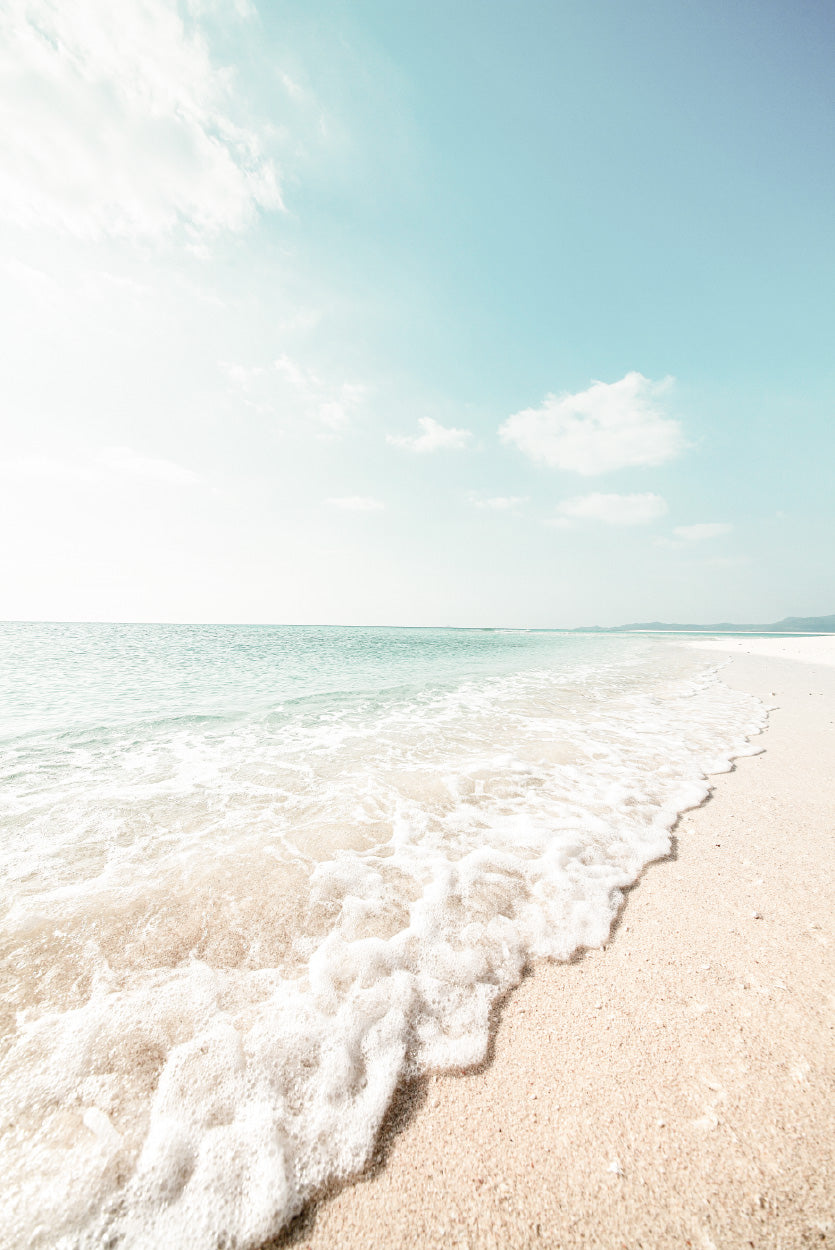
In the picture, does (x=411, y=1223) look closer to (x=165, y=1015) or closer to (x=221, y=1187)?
(x=221, y=1187)

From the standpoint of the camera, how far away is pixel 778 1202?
5.97ft

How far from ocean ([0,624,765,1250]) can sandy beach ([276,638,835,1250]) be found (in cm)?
21

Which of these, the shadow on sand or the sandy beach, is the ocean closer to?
the shadow on sand

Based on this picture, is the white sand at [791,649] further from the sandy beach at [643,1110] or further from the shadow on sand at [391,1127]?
the shadow on sand at [391,1127]

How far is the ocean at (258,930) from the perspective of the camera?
6.46 feet

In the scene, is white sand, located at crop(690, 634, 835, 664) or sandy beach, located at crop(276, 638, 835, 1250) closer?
sandy beach, located at crop(276, 638, 835, 1250)

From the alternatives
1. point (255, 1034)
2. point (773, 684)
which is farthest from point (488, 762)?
point (773, 684)

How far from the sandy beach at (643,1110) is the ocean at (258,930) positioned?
0.68 feet

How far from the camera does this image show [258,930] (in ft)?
11.5

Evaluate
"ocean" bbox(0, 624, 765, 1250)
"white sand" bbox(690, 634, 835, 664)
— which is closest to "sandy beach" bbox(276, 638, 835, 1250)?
"ocean" bbox(0, 624, 765, 1250)

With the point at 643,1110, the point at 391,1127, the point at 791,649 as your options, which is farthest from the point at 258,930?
the point at 791,649

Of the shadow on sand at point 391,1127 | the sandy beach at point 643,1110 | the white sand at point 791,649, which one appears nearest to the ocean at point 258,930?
the shadow on sand at point 391,1127

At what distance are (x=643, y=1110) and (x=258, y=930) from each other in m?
Answer: 2.81

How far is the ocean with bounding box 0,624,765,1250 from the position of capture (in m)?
1.97
